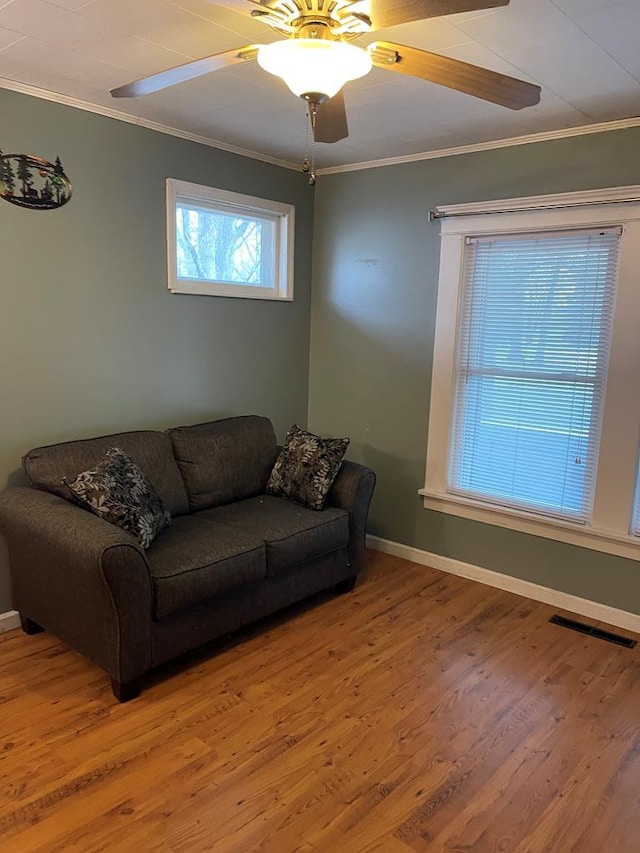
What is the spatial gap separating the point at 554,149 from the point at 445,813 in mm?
3036

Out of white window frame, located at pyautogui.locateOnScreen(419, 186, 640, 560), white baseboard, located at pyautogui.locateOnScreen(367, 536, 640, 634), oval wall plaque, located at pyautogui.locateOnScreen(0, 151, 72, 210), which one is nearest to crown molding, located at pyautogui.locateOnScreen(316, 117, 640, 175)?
white window frame, located at pyautogui.locateOnScreen(419, 186, 640, 560)

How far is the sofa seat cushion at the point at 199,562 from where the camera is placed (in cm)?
253

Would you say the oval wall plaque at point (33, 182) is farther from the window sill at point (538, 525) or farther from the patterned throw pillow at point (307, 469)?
the window sill at point (538, 525)

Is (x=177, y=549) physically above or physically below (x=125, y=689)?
above

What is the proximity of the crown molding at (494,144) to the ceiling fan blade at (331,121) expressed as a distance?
1.58 metres

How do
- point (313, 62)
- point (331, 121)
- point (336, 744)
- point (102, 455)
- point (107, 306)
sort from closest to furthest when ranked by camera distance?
1. point (313, 62)
2. point (331, 121)
3. point (336, 744)
4. point (102, 455)
5. point (107, 306)

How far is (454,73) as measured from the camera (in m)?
1.74

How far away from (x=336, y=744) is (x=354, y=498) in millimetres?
1398

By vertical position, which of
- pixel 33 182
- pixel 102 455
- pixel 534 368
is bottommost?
pixel 102 455

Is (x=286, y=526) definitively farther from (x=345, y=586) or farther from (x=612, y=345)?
(x=612, y=345)

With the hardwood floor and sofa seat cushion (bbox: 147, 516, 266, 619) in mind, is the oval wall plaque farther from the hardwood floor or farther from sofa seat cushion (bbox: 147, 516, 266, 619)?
the hardwood floor

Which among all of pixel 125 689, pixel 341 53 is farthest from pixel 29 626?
pixel 341 53

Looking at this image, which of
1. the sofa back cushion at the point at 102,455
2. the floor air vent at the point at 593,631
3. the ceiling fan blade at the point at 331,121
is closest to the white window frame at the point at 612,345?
the floor air vent at the point at 593,631

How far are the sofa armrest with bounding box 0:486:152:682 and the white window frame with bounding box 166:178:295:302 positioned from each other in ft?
4.97
